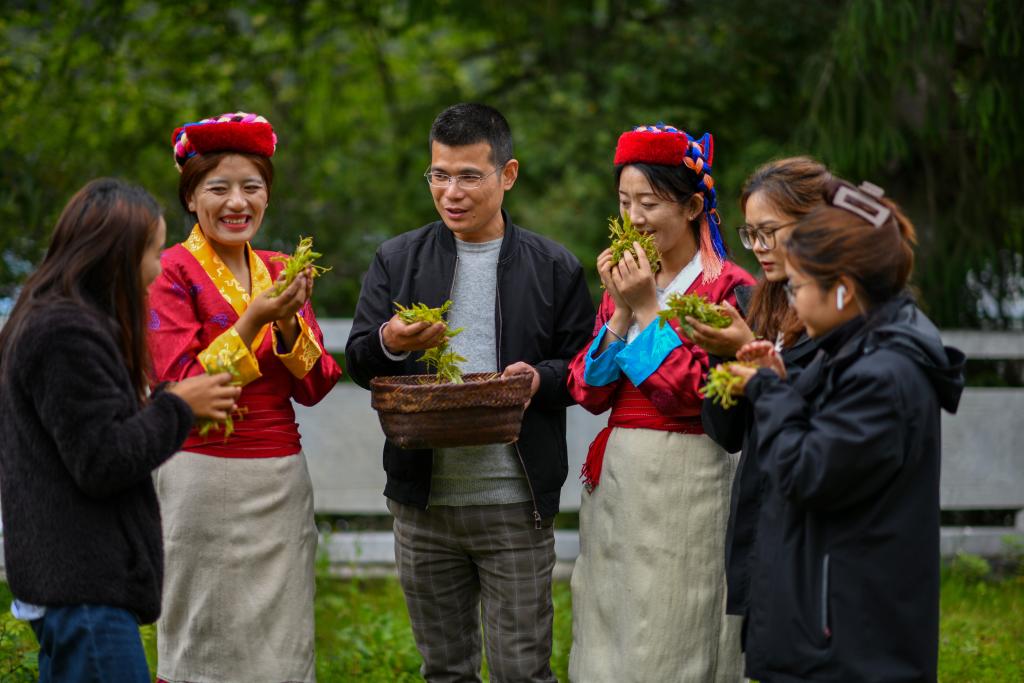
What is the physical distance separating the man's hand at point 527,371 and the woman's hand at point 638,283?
0.39 metres

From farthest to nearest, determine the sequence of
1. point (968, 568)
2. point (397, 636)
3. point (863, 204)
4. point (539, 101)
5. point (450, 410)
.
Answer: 1. point (539, 101)
2. point (968, 568)
3. point (397, 636)
4. point (450, 410)
5. point (863, 204)

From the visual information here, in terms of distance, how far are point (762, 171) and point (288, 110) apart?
20.8 ft

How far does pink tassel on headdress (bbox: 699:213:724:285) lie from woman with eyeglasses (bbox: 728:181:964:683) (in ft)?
2.25

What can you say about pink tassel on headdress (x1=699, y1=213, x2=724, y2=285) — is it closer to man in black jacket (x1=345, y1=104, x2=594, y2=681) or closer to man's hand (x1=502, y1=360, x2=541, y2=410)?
man in black jacket (x1=345, y1=104, x2=594, y2=681)

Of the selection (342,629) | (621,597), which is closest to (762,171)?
(621,597)

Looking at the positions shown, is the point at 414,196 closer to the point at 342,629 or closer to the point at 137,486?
the point at 342,629

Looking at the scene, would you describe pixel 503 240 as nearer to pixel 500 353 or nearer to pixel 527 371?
pixel 500 353

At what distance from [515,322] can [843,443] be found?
143cm

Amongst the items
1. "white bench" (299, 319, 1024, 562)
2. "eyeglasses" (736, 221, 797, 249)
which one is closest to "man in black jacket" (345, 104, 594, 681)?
"eyeglasses" (736, 221, 797, 249)

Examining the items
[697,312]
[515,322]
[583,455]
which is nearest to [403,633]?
[583,455]

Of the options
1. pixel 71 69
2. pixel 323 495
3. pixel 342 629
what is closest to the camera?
pixel 342 629

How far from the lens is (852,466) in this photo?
2705 mm

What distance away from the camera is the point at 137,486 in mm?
2912

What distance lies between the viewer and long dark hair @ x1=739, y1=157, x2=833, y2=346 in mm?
3375
